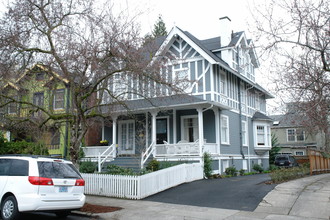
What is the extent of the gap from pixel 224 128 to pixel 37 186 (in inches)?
615

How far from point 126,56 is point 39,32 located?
373cm

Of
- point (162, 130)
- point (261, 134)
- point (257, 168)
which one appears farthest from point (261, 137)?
point (162, 130)

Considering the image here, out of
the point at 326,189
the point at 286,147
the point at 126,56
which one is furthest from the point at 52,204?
the point at 286,147

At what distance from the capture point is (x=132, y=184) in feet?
41.4

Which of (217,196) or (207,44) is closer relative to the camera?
(217,196)

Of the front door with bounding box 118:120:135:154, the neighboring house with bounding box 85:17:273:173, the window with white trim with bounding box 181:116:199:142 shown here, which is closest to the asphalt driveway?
the neighboring house with bounding box 85:17:273:173

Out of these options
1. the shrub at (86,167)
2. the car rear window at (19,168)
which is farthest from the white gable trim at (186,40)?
the car rear window at (19,168)

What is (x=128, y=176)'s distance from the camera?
42.1 feet

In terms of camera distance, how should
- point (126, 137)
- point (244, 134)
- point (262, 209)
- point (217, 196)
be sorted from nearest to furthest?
point (262, 209), point (217, 196), point (126, 137), point (244, 134)

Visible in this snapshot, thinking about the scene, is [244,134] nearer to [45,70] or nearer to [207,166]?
[207,166]

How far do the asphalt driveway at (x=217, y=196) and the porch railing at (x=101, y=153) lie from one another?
6.66 metres

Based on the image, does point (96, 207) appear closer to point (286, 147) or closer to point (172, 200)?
point (172, 200)

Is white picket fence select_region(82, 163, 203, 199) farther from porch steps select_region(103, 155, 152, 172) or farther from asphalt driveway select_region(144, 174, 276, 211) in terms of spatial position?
porch steps select_region(103, 155, 152, 172)

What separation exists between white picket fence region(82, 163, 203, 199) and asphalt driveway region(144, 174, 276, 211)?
0.34m
